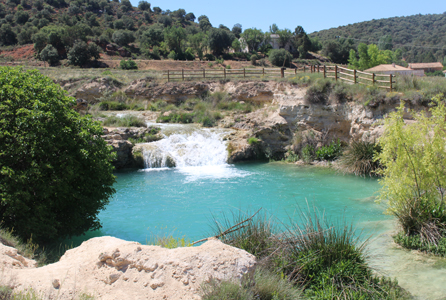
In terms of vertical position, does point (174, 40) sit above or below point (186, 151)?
above

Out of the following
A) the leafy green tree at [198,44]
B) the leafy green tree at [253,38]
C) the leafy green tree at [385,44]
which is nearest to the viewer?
the leafy green tree at [198,44]

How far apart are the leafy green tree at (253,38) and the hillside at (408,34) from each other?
1874 centimetres

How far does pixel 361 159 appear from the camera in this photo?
15531 millimetres

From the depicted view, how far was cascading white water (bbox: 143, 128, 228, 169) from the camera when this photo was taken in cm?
1903

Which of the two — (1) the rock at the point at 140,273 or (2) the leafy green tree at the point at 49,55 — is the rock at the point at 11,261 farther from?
(2) the leafy green tree at the point at 49,55

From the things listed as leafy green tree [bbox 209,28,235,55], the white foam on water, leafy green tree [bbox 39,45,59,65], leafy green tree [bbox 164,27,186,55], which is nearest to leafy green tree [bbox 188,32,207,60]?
leafy green tree [bbox 209,28,235,55]

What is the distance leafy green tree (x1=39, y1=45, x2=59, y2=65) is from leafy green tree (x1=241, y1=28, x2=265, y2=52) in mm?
42995

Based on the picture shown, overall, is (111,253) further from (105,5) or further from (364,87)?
(105,5)

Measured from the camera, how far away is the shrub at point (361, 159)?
49.9ft

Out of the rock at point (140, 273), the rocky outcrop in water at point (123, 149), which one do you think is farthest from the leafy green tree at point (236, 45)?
the rock at point (140, 273)

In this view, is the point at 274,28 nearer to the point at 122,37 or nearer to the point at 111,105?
the point at 122,37

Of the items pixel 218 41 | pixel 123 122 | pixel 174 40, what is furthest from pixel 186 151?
pixel 218 41

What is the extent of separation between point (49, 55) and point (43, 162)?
5285 centimetres

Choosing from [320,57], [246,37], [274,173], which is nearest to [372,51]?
[320,57]
